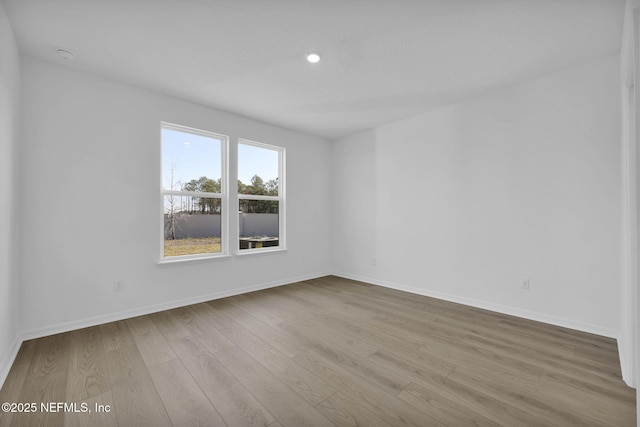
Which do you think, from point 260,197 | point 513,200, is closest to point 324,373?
point 513,200

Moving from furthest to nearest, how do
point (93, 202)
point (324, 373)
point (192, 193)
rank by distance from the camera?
point (192, 193) → point (93, 202) → point (324, 373)

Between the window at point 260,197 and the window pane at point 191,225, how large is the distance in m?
0.39

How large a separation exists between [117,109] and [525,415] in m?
4.38

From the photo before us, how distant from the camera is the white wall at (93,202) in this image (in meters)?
2.67

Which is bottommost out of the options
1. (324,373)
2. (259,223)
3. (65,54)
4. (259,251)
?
(324,373)

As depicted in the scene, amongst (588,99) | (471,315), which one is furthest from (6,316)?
(588,99)

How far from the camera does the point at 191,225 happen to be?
12.4ft

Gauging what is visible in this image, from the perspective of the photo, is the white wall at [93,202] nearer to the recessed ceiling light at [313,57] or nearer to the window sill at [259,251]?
the window sill at [259,251]

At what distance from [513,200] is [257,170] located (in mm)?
3525

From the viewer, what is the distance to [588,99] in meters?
2.78

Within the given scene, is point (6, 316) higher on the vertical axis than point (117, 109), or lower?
lower

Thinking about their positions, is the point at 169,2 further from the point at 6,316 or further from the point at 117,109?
the point at 6,316

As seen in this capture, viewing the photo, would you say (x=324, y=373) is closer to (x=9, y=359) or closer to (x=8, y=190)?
(x=9, y=359)

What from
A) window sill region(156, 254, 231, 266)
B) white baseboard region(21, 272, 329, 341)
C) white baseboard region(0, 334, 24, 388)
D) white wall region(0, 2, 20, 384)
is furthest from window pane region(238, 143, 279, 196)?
white baseboard region(0, 334, 24, 388)
